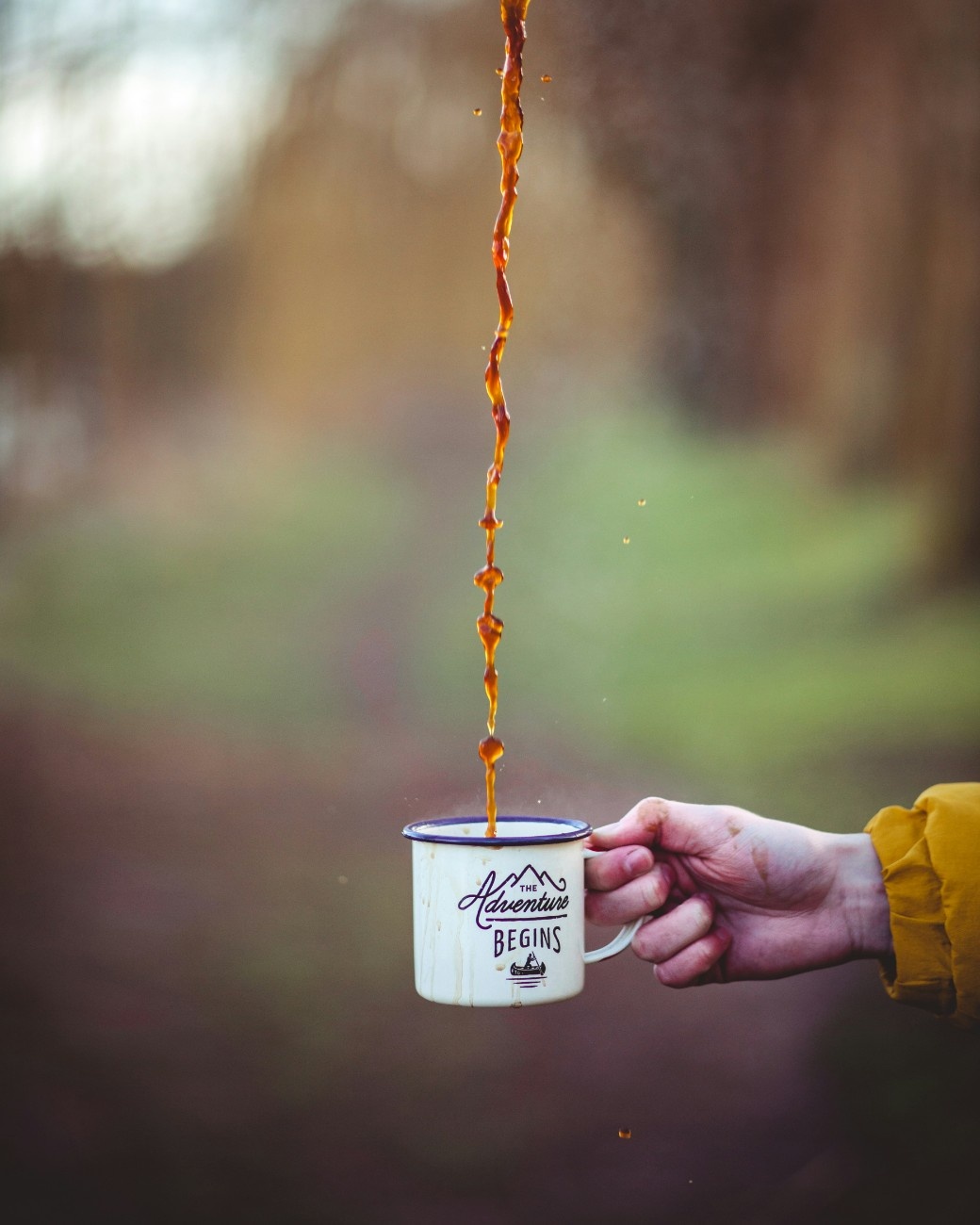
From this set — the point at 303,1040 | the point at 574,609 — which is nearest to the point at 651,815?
the point at 574,609

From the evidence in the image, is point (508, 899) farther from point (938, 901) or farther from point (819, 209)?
point (819, 209)

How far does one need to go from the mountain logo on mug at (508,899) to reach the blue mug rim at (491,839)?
0.02m

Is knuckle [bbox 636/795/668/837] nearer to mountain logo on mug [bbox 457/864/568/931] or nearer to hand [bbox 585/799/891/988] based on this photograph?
hand [bbox 585/799/891/988]

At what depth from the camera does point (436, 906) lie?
66 centimetres

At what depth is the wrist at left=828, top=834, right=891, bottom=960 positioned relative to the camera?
0.94 m

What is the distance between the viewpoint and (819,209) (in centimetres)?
202

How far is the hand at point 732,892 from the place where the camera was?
857mm

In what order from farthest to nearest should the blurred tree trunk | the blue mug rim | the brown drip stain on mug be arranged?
the blurred tree trunk, the brown drip stain on mug, the blue mug rim

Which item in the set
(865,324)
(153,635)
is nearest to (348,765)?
(153,635)

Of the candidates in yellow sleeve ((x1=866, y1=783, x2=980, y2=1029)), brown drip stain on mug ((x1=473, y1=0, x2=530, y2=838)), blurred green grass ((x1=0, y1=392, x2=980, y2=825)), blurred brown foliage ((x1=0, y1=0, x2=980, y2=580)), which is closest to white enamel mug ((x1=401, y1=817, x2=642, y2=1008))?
brown drip stain on mug ((x1=473, y1=0, x2=530, y2=838))

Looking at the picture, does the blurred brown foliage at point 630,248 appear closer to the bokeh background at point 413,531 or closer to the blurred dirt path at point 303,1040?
the bokeh background at point 413,531

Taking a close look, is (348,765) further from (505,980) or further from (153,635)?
(505,980)

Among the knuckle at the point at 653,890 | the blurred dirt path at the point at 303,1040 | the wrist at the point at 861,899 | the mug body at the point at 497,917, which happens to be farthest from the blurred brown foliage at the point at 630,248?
the mug body at the point at 497,917

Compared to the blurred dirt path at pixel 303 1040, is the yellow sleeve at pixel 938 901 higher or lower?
higher
